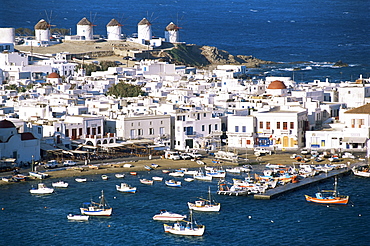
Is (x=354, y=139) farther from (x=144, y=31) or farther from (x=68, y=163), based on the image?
(x=144, y=31)

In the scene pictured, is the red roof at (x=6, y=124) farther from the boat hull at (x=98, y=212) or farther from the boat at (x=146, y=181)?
the boat hull at (x=98, y=212)

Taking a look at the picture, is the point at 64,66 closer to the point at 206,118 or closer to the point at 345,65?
the point at 206,118

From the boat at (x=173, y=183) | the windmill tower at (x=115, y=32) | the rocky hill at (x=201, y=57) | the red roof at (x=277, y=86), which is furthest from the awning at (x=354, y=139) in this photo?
the windmill tower at (x=115, y=32)

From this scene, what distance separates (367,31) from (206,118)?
5312 inches

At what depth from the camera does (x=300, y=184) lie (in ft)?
186

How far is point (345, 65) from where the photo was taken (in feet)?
455

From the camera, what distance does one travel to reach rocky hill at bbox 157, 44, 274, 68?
131500 millimetres

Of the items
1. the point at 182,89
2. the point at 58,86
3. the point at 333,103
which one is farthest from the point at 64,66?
the point at 333,103

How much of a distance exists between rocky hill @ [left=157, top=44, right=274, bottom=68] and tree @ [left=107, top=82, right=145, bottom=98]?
41.2 metres

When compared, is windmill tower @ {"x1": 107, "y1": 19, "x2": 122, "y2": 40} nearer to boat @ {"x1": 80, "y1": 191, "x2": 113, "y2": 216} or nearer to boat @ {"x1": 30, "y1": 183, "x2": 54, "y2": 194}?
boat @ {"x1": 30, "y1": 183, "x2": 54, "y2": 194}

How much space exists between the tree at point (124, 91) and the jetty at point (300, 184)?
94.2 ft

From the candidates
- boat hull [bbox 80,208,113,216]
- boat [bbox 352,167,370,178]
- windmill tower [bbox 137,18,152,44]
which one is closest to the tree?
boat [bbox 352,167,370,178]

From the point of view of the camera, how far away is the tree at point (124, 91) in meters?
86.2

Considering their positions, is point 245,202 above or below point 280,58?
below
